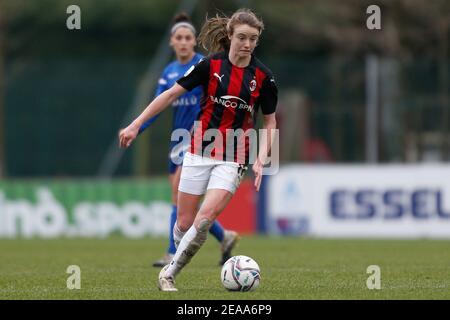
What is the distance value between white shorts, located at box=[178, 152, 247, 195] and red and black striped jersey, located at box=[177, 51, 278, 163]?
0.06 metres

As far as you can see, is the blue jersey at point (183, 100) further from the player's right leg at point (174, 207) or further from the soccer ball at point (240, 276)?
the soccer ball at point (240, 276)

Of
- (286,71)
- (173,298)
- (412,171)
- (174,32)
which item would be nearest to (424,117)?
(412,171)

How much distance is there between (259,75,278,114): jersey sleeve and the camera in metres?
9.17

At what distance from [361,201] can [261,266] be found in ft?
26.0

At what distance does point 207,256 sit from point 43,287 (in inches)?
186

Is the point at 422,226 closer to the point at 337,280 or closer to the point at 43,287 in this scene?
the point at 337,280

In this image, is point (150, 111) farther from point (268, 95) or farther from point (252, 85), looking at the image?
point (268, 95)

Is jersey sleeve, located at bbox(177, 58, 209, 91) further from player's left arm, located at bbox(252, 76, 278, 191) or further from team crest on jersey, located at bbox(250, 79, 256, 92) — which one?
player's left arm, located at bbox(252, 76, 278, 191)

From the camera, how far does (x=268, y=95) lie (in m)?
9.23

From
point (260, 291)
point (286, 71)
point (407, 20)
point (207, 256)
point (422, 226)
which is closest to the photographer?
point (260, 291)

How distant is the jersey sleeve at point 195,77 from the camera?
9.02 m

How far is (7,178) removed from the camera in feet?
83.3

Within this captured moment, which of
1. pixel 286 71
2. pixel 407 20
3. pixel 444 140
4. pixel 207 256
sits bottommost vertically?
pixel 207 256

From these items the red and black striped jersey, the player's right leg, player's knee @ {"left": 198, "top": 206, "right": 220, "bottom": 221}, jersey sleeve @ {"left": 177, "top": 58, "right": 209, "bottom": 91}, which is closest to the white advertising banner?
the player's right leg
